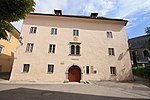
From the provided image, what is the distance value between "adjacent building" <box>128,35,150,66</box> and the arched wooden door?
24801mm

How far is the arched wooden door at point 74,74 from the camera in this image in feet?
56.3

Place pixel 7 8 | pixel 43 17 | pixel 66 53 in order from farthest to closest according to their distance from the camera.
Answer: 1. pixel 43 17
2. pixel 66 53
3. pixel 7 8

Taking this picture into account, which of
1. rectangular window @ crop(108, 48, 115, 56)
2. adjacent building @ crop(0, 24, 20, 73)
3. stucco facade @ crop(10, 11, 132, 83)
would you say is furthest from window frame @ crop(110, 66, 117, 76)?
adjacent building @ crop(0, 24, 20, 73)

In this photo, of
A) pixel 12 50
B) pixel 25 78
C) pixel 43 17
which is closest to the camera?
pixel 25 78

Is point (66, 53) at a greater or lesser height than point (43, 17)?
lesser

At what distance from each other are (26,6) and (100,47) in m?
13.5

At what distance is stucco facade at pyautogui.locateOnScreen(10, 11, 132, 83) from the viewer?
1661 cm

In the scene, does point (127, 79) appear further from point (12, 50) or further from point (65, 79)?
point (12, 50)

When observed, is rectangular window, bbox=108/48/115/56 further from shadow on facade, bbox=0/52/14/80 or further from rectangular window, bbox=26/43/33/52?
shadow on facade, bbox=0/52/14/80

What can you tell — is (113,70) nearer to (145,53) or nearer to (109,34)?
(109,34)

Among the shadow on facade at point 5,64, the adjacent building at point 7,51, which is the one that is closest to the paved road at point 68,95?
the shadow on facade at point 5,64

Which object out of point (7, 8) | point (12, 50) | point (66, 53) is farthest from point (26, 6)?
point (12, 50)

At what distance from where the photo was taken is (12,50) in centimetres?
2486

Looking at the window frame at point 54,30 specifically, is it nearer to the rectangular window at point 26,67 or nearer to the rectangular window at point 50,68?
the rectangular window at point 50,68
